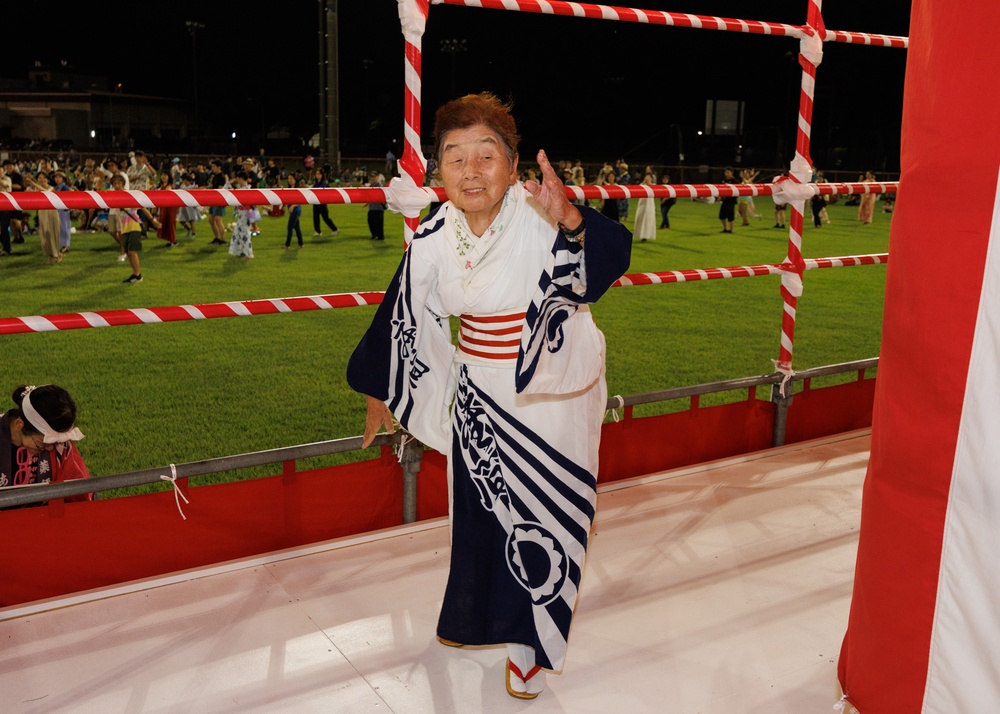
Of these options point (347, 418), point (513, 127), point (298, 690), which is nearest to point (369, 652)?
point (298, 690)

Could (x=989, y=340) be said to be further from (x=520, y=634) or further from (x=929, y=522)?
(x=520, y=634)

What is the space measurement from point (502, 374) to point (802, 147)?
6.05ft

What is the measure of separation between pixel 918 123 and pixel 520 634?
1.33 m

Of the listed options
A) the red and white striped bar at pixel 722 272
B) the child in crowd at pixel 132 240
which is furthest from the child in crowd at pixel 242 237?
the red and white striped bar at pixel 722 272

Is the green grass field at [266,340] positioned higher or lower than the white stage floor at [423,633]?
lower

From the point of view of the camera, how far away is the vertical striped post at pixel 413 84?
97.0 inches

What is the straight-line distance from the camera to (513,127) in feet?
6.55

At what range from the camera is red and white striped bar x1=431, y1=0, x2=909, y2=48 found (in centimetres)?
261

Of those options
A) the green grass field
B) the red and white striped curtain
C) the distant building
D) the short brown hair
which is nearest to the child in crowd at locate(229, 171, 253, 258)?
the green grass field

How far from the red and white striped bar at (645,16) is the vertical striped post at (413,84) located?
72 millimetres

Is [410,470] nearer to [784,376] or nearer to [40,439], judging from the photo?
[40,439]

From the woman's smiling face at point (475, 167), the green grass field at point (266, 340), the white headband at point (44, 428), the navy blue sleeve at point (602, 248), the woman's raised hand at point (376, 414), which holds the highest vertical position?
the woman's smiling face at point (475, 167)

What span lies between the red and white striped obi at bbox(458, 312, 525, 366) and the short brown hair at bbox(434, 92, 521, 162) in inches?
14.0

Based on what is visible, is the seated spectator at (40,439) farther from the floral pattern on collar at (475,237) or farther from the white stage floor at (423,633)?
the floral pattern on collar at (475,237)
